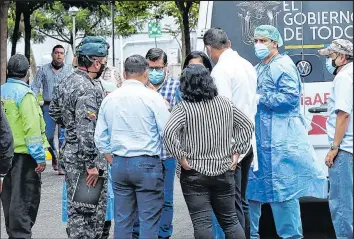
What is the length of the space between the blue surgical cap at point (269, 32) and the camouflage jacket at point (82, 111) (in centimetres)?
154

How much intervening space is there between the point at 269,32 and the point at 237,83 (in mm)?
732

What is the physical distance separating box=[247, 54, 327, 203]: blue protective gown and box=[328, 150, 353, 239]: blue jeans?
2.58 feet

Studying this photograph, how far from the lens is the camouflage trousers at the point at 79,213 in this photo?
6.49 m

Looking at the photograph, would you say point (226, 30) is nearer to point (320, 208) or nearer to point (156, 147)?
point (156, 147)

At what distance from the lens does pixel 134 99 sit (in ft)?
20.0

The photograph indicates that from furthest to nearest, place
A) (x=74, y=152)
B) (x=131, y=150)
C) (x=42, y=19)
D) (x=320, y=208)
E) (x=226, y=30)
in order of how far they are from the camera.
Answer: (x=42, y=19)
(x=320, y=208)
(x=226, y=30)
(x=74, y=152)
(x=131, y=150)

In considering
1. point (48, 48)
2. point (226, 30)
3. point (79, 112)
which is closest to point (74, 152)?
point (79, 112)

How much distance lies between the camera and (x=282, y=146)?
7160 mm

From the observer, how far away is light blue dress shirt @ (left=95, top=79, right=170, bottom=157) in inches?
239

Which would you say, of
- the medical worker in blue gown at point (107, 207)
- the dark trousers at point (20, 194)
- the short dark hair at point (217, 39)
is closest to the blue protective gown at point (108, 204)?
the medical worker in blue gown at point (107, 207)

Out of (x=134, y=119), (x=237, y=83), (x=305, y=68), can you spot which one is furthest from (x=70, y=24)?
(x=134, y=119)

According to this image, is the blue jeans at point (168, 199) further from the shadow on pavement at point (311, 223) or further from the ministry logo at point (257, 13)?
the ministry logo at point (257, 13)

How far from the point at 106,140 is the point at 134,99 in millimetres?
402

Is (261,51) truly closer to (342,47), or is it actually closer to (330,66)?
(330,66)
